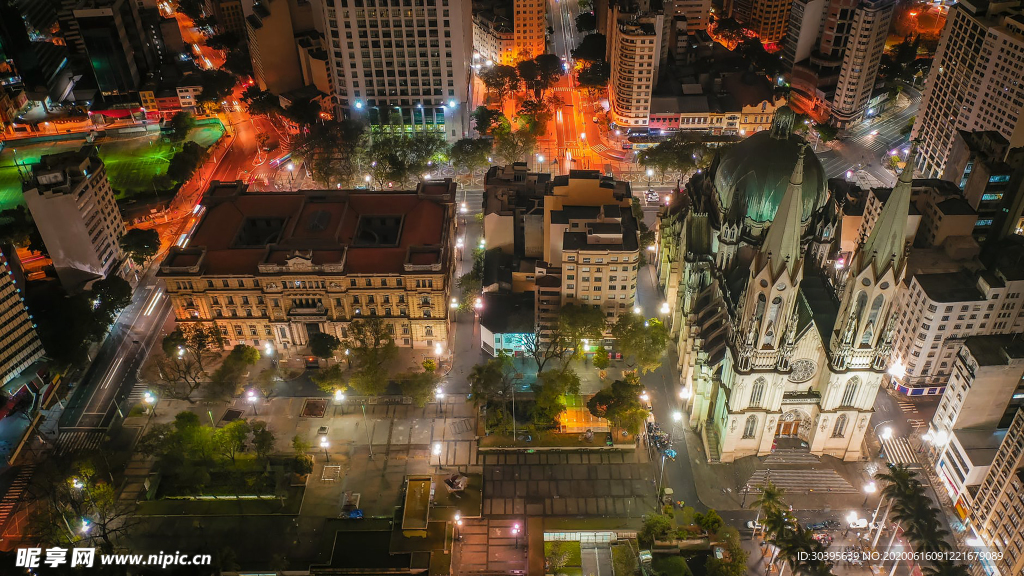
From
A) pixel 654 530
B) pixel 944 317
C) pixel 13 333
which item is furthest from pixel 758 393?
pixel 13 333

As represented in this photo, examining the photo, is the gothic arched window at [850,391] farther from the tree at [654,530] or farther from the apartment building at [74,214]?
the apartment building at [74,214]

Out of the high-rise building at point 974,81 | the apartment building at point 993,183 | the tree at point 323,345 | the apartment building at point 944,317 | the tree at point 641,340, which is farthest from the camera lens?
the high-rise building at point 974,81

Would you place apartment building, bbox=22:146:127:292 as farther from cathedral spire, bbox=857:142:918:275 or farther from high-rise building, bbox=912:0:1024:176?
high-rise building, bbox=912:0:1024:176

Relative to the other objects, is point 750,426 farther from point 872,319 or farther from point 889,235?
point 889,235

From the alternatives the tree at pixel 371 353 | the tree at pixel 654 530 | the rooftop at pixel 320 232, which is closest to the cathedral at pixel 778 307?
the tree at pixel 654 530

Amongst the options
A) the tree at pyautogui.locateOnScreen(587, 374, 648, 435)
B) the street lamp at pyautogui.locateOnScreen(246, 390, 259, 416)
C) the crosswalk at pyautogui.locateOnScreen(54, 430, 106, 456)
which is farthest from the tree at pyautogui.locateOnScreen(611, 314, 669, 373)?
the crosswalk at pyautogui.locateOnScreen(54, 430, 106, 456)
